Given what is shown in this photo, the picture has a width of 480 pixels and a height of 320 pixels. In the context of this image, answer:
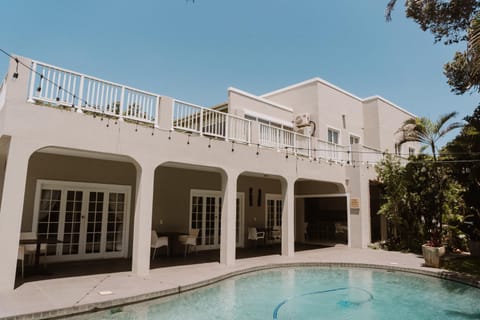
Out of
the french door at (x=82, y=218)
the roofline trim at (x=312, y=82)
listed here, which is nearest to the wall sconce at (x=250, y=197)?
the french door at (x=82, y=218)

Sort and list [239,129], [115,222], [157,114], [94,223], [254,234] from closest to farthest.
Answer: [157,114] → [94,223] → [115,222] → [239,129] → [254,234]

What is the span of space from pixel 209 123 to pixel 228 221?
3.10 metres

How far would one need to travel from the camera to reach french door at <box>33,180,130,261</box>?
935cm

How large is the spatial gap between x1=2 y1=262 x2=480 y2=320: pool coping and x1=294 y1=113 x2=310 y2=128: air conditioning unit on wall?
7524 mm

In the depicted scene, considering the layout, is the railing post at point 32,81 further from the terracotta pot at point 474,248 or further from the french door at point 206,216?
the terracotta pot at point 474,248

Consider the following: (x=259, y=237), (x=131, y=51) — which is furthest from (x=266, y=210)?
(x=131, y=51)

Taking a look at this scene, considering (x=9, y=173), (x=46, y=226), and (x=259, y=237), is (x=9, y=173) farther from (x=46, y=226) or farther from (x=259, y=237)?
(x=259, y=237)

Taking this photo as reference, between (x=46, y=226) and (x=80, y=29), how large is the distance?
615cm

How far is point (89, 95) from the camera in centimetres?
752

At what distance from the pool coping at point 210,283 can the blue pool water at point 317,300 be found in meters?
0.14

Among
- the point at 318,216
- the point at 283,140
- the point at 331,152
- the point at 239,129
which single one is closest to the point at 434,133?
the point at 331,152

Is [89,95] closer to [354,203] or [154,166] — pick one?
[154,166]

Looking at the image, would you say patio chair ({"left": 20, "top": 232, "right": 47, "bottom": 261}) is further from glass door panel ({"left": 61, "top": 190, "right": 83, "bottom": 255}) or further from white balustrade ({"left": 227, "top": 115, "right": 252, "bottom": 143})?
white balustrade ({"left": 227, "top": 115, "right": 252, "bottom": 143})

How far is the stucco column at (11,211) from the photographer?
6.11m
